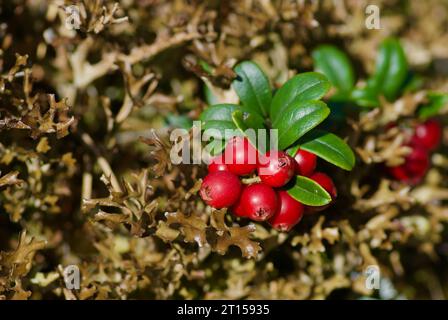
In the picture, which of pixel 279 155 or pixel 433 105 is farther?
pixel 433 105

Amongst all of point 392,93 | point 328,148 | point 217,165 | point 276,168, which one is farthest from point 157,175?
point 392,93

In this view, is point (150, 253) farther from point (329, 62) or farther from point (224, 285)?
point (329, 62)

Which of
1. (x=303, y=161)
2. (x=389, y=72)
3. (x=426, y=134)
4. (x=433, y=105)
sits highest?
(x=389, y=72)

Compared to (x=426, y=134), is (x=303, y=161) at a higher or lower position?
lower

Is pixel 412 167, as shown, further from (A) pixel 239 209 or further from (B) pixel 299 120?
(A) pixel 239 209

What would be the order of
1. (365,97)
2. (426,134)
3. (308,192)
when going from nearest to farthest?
(308,192), (365,97), (426,134)

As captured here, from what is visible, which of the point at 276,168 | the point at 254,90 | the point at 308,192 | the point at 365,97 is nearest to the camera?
the point at 276,168

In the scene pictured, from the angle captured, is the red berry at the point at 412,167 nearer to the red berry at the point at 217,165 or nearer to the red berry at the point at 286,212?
the red berry at the point at 286,212
